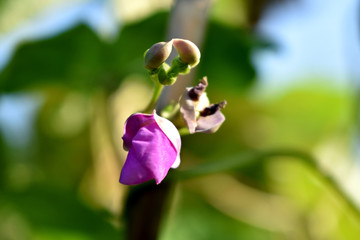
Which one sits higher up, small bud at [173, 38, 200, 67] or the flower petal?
small bud at [173, 38, 200, 67]

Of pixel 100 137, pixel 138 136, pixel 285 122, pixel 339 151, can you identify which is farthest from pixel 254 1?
pixel 138 136

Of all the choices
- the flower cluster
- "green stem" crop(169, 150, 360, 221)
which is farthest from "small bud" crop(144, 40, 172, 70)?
"green stem" crop(169, 150, 360, 221)

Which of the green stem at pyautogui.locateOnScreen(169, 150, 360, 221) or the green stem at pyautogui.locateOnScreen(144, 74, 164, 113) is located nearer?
the green stem at pyautogui.locateOnScreen(144, 74, 164, 113)

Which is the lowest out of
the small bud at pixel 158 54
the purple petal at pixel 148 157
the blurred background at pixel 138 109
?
the blurred background at pixel 138 109

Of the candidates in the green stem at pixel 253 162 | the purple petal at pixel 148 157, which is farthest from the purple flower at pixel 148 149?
the green stem at pixel 253 162

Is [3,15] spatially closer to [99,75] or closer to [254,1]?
[99,75]

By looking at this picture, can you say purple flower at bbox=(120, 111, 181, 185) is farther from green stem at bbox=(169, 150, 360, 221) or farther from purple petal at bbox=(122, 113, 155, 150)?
green stem at bbox=(169, 150, 360, 221)

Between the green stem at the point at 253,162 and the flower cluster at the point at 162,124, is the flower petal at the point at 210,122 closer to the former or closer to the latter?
the flower cluster at the point at 162,124
